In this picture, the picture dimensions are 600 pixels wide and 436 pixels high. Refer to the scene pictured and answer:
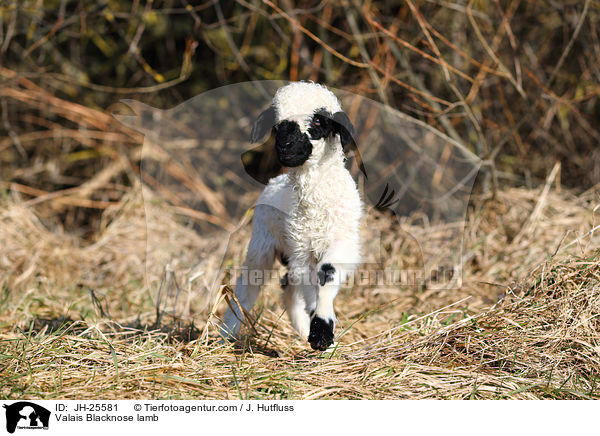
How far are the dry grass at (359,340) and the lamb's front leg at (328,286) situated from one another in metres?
0.25

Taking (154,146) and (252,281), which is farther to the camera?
(154,146)

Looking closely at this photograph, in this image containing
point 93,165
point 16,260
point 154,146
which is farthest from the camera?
point 93,165

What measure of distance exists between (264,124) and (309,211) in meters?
0.49

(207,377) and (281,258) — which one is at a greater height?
(281,258)

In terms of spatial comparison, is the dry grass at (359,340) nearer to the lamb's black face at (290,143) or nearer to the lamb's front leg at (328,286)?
the lamb's front leg at (328,286)

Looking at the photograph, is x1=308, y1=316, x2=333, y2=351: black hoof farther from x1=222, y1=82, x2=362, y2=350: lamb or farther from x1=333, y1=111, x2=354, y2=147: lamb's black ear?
x1=333, y1=111, x2=354, y2=147: lamb's black ear

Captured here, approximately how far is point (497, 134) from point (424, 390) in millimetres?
4126

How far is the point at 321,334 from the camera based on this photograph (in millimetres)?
2836

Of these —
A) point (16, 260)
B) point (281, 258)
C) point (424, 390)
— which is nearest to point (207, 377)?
point (281, 258)
